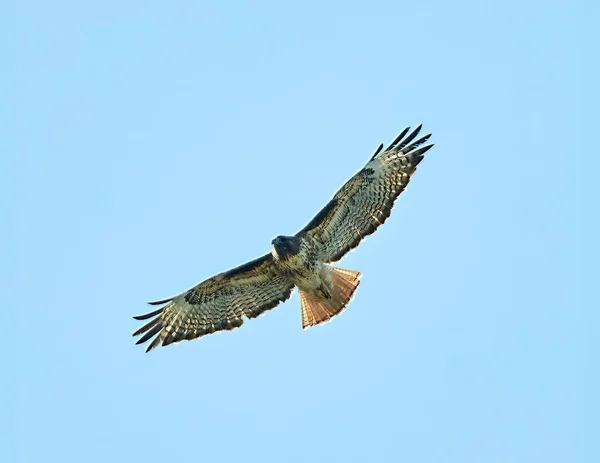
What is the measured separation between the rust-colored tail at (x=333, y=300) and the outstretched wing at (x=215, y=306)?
0.39m

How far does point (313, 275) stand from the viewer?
18281mm

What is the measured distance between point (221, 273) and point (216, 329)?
37.9 inches

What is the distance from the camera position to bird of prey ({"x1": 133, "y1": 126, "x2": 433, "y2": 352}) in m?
18.4

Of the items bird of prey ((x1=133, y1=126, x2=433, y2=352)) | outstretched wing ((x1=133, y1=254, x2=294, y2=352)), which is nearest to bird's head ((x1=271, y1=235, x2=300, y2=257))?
bird of prey ((x1=133, y1=126, x2=433, y2=352))

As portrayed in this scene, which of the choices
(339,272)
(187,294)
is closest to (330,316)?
(339,272)

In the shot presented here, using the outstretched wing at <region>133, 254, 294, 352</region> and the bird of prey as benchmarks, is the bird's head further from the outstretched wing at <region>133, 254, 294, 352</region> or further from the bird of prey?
the outstretched wing at <region>133, 254, 294, 352</region>

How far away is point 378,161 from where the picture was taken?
61.1 feet

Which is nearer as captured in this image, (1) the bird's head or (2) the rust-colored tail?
(1) the bird's head

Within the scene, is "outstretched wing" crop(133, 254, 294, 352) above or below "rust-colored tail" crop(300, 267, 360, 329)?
above

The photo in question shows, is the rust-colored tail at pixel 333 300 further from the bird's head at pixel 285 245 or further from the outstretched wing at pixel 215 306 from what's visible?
the bird's head at pixel 285 245

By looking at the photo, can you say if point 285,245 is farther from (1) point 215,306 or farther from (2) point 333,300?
(1) point 215,306

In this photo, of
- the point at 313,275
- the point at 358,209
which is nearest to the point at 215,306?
the point at 313,275

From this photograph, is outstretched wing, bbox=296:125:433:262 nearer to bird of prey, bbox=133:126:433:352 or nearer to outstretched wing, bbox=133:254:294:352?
bird of prey, bbox=133:126:433:352

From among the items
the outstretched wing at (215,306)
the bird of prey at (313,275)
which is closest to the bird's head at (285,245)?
the bird of prey at (313,275)
